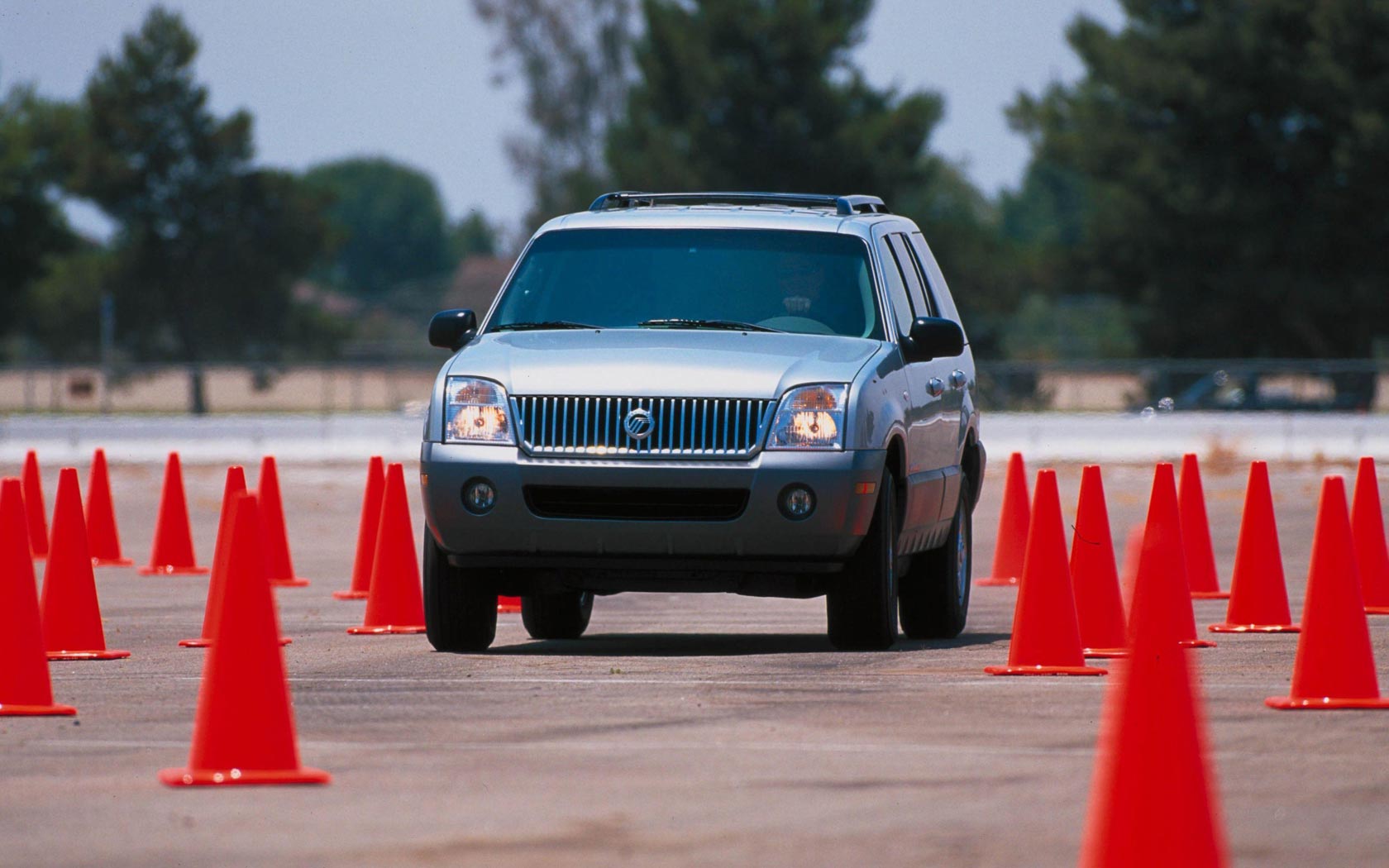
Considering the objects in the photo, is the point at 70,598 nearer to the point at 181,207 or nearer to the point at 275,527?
the point at 275,527

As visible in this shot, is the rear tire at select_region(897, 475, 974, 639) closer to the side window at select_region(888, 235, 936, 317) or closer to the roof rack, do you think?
the side window at select_region(888, 235, 936, 317)

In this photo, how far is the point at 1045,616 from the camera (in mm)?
9344

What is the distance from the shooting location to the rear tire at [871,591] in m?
10.1

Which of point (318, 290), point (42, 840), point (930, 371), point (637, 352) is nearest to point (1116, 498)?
point (930, 371)

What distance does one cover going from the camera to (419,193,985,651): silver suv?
32.1 feet

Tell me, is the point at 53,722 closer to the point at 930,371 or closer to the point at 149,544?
the point at 930,371

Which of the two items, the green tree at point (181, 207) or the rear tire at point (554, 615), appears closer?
the rear tire at point (554, 615)

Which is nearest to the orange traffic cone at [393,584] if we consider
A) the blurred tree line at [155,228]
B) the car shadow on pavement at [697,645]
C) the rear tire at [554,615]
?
the rear tire at [554,615]

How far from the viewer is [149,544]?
65.9 ft

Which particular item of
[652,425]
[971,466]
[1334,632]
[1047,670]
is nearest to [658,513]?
[652,425]

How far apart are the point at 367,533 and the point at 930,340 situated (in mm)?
4395

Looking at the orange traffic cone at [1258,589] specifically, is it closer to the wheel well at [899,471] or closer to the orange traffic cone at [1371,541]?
the orange traffic cone at [1371,541]

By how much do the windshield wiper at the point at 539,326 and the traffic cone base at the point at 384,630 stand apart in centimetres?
165

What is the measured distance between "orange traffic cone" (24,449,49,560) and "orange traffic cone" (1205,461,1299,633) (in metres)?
8.31
